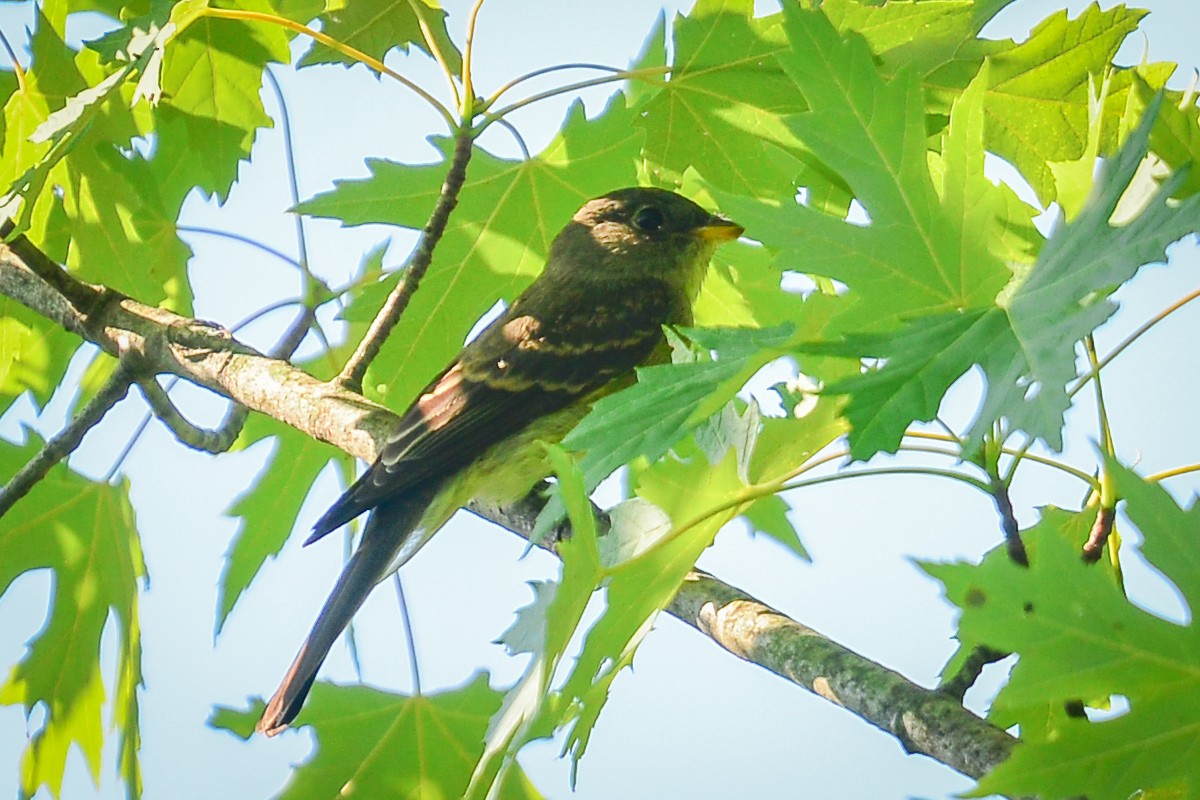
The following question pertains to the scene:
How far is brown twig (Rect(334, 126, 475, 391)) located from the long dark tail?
63 cm

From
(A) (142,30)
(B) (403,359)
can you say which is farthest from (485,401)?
(A) (142,30)

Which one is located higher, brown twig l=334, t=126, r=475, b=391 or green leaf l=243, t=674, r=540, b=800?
brown twig l=334, t=126, r=475, b=391

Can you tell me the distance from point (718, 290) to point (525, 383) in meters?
0.61

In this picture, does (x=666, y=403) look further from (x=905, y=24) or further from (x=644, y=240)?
(x=644, y=240)

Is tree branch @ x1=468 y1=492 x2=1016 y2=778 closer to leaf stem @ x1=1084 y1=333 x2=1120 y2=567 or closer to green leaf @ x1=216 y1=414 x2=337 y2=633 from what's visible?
leaf stem @ x1=1084 y1=333 x2=1120 y2=567

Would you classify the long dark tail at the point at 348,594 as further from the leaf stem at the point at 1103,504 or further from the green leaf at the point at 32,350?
the leaf stem at the point at 1103,504

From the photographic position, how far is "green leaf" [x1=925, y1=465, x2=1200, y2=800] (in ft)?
4.39

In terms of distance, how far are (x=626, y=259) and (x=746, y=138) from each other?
1.48 meters

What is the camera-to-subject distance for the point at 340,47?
2.77 m

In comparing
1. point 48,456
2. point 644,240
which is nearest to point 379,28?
point 48,456

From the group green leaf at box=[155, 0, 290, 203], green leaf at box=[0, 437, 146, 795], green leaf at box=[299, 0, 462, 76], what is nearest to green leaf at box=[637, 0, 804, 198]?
green leaf at box=[299, 0, 462, 76]

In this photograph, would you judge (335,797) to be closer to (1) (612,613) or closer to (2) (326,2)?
(1) (612,613)

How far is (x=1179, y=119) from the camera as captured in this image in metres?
1.62

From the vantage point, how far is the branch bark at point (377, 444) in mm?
1604
